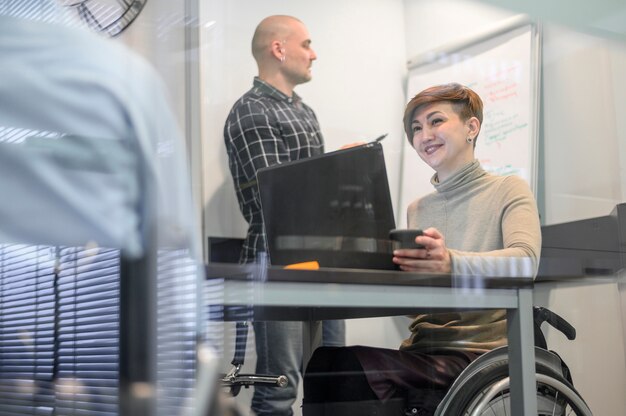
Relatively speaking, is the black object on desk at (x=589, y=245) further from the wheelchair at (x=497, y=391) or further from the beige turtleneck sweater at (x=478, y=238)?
the wheelchair at (x=497, y=391)

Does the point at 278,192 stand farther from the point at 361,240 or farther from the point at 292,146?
the point at 292,146

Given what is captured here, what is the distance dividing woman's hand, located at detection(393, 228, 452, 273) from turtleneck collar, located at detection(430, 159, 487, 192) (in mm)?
112

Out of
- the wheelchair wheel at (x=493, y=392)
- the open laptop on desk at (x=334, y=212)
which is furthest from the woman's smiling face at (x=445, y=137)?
the wheelchair wheel at (x=493, y=392)

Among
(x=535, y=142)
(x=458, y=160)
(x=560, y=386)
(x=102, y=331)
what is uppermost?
(x=535, y=142)

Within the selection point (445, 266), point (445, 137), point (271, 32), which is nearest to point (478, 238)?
point (445, 266)

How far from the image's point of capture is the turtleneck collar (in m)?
1.70

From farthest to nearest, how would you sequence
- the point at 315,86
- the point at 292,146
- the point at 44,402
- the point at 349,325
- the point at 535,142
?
the point at 315,86, the point at 535,142, the point at 292,146, the point at 349,325, the point at 44,402

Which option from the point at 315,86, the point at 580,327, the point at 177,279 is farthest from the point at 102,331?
the point at 315,86

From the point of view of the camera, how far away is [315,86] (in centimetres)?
226

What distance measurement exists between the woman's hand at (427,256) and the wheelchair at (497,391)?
20 centimetres

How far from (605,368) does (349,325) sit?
72 cm

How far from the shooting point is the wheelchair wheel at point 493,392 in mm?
1352

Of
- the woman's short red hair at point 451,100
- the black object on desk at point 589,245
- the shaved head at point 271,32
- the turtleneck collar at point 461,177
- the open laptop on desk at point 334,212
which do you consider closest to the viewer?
the open laptop on desk at point 334,212

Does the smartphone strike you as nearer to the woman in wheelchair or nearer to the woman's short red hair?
the woman in wheelchair
